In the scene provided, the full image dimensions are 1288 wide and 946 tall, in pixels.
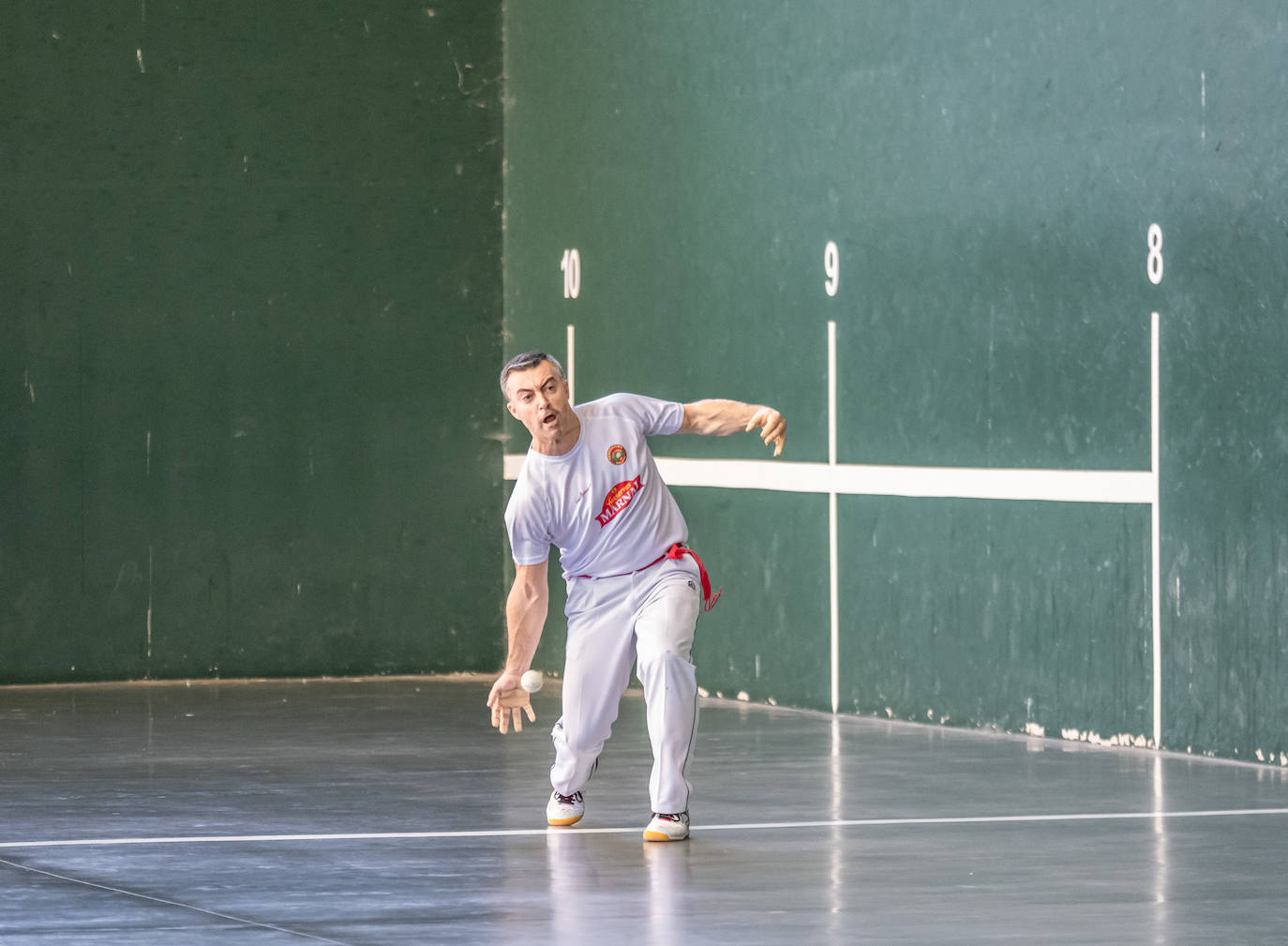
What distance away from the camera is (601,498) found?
7.11m

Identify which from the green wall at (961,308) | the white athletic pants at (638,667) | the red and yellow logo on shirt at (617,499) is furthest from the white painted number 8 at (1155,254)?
the red and yellow logo on shirt at (617,499)

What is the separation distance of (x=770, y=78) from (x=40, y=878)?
18.9 feet

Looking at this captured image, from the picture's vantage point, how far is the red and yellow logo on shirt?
280 inches

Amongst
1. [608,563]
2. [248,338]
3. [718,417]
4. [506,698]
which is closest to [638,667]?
[608,563]

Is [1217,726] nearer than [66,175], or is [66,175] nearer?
[1217,726]

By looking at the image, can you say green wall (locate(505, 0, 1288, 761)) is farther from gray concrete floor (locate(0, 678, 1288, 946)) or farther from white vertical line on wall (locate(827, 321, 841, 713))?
gray concrete floor (locate(0, 678, 1288, 946))

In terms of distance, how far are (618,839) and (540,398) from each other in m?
1.26

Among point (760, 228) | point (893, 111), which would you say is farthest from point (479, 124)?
point (893, 111)

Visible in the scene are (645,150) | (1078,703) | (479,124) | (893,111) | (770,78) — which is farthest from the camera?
(479,124)

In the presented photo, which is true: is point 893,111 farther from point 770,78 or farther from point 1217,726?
point 1217,726

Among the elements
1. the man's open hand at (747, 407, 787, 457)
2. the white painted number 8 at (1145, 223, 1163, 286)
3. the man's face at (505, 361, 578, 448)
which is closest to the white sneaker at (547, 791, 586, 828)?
the man's face at (505, 361, 578, 448)

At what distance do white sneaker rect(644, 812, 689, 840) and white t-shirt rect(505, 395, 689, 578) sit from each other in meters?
0.70

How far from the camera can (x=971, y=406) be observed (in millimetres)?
10016

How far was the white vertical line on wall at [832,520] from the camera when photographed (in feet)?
35.3
